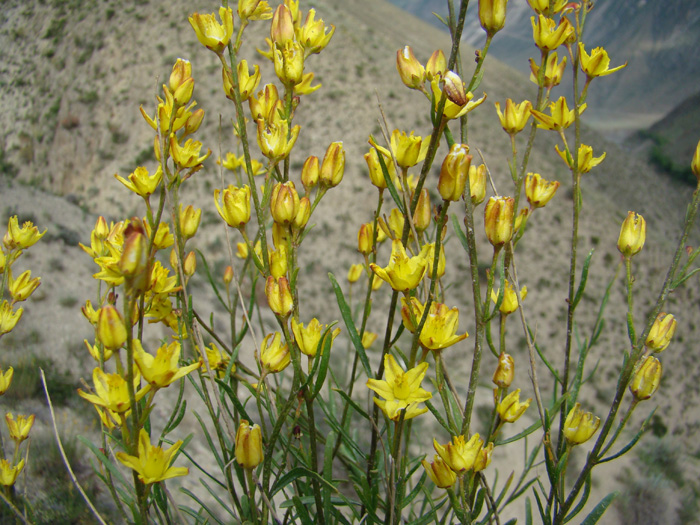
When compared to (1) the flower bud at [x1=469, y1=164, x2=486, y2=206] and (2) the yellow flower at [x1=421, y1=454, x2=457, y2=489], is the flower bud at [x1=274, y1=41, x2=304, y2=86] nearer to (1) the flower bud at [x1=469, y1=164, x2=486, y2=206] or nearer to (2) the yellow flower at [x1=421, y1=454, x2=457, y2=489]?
(1) the flower bud at [x1=469, y1=164, x2=486, y2=206]

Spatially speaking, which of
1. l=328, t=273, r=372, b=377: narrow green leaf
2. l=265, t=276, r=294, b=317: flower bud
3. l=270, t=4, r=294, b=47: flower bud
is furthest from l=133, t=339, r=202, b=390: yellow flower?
l=270, t=4, r=294, b=47: flower bud

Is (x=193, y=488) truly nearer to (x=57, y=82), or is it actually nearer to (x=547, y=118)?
(x=547, y=118)

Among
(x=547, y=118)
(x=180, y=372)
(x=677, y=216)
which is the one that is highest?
(x=677, y=216)

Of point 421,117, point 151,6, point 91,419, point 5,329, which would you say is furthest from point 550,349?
point 151,6

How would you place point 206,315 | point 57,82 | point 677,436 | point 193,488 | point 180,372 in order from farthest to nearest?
point 57,82
point 677,436
point 206,315
point 193,488
point 180,372

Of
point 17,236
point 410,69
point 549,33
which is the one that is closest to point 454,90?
point 410,69

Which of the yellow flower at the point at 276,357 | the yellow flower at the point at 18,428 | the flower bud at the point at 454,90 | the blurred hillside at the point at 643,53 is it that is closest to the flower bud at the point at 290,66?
the flower bud at the point at 454,90

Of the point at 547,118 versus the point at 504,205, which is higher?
the point at 547,118
